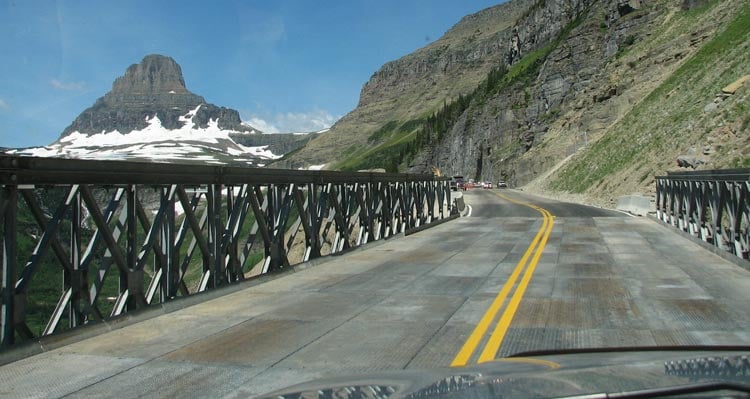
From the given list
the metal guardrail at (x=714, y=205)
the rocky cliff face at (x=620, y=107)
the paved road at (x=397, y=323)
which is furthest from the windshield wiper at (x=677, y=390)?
the rocky cliff face at (x=620, y=107)

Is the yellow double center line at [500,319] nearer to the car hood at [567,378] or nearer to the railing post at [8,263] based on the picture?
the car hood at [567,378]

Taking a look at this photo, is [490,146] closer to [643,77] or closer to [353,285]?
[643,77]

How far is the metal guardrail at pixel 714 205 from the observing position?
1293cm

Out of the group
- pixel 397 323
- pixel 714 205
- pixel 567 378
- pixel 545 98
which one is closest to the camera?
pixel 567 378

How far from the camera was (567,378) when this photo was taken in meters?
3.01

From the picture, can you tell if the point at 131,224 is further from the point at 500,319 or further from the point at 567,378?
the point at 567,378

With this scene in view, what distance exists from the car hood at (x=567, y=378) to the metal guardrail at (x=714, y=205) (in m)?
10.4

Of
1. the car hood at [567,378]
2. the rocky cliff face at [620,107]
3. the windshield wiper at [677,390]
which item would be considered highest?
the rocky cliff face at [620,107]

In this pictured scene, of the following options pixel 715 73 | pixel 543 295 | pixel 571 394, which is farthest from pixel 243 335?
pixel 715 73

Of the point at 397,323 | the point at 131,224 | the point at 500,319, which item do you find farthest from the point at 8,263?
the point at 500,319

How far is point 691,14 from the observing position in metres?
69.7

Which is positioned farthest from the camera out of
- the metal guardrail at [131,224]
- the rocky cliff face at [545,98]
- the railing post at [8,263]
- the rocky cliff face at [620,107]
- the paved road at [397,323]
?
the rocky cliff face at [545,98]

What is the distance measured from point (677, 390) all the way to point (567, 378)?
525 millimetres

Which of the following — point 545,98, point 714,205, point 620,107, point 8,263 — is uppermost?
point 545,98
